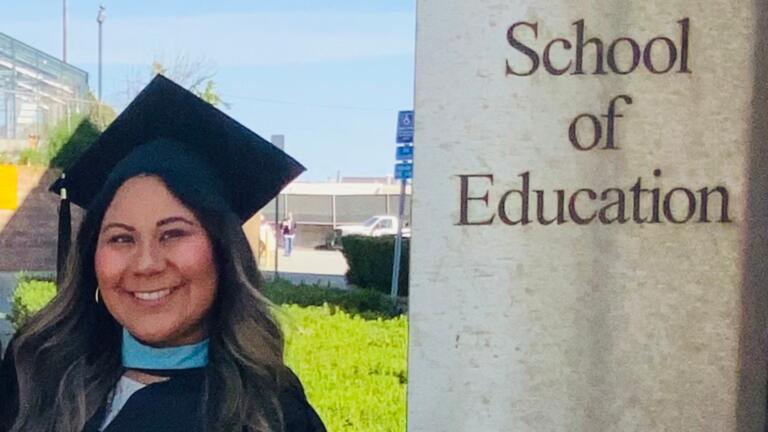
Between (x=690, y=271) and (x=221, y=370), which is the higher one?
(x=690, y=271)

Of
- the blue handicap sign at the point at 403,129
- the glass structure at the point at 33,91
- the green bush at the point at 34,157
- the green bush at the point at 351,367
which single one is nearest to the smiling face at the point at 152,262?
the green bush at the point at 351,367

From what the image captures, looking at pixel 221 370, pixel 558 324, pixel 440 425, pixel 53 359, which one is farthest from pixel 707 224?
pixel 53 359

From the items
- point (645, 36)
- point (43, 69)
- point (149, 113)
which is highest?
point (43, 69)

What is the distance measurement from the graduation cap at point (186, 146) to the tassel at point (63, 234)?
9 cm

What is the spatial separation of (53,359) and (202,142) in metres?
0.53

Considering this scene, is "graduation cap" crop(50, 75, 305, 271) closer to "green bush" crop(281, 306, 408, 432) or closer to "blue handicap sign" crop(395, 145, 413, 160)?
"green bush" crop(281, 306, 408, 432)

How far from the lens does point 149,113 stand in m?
2.58

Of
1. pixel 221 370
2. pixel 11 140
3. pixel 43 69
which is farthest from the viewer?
pixel 43 69

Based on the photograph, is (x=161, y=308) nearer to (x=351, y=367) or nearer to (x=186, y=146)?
(x=186, y=146)

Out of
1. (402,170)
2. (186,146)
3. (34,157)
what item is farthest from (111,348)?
(34,157)

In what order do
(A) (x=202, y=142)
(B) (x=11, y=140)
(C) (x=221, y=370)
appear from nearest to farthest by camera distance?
(C) (x=221, y=370)
(A) (x=202, y=142)
(B) (x=11, y=140)

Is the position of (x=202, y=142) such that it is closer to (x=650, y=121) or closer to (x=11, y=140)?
(x=650, y=121)

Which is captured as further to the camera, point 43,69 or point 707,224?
point 43,69

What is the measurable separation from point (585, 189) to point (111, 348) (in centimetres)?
103
